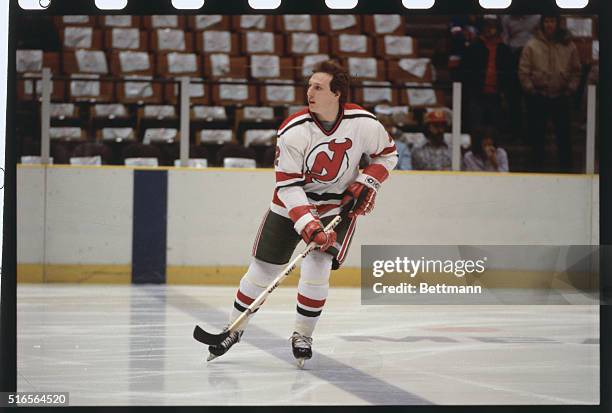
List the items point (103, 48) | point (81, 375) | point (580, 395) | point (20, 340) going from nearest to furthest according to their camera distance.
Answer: point (580, 395), point (81, 375), point (20, 340), point (103, 48)

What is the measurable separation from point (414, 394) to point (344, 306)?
7.89 feet

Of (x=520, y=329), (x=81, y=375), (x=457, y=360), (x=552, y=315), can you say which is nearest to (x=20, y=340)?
(x=81, y=375)

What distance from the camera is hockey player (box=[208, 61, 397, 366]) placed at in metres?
3.22

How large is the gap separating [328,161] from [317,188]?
13 centimetres

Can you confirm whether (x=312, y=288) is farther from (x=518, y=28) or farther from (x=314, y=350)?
(x=518, y=28)

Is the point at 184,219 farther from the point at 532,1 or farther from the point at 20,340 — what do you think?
the point at 532,1

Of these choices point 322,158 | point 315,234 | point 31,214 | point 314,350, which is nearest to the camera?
point 315,234

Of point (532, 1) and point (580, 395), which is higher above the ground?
point (532, 1)

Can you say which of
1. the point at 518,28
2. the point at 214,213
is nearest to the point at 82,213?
the point at 214,213

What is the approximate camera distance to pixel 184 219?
6.11m

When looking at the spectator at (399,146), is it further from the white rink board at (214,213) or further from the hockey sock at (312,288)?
the hockey sock at (312,288)

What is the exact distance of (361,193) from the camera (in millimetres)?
3361

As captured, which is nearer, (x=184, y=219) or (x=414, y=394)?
(x=414, y=394)

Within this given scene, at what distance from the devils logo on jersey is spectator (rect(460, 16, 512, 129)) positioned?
2.80 m
